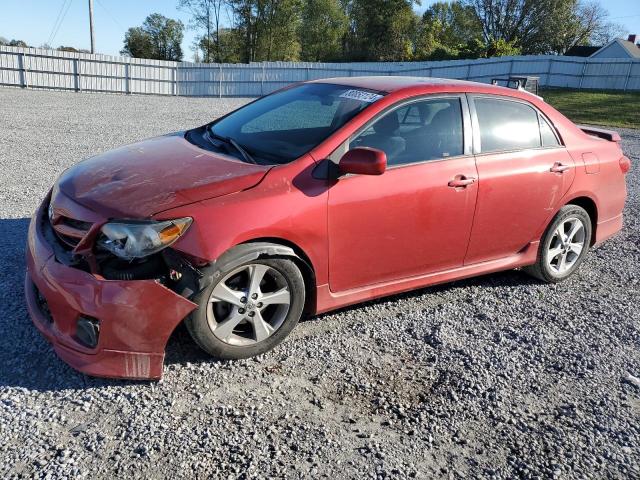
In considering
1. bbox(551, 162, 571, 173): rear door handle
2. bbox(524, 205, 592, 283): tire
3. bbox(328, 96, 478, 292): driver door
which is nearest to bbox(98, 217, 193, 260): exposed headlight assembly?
bbox(328, 96, 478, 292): driver door

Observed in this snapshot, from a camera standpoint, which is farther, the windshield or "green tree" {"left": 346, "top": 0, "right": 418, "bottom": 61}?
"green tree" {"left": 346, "top": 0, "right": 418, "bottom": 61}

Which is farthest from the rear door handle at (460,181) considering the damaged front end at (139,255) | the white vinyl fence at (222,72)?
the white vinyl fence at (222,72)

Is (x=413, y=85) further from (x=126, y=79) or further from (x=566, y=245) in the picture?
(x=126, y=79)

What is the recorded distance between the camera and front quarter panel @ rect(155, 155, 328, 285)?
293cm

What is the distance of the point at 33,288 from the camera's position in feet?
10.8

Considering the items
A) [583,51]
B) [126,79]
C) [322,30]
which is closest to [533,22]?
[583,51]

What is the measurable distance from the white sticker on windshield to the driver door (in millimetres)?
155

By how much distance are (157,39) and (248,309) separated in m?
69.0

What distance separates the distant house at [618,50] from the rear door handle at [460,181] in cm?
5327

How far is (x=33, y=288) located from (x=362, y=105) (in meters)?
2.41

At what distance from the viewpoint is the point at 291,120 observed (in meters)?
4.28

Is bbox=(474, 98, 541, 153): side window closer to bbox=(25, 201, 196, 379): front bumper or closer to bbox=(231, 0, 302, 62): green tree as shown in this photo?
bbox=(25, 201, 196, 379): front bumper

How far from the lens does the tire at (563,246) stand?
15.2 feet

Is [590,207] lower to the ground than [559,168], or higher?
lower
